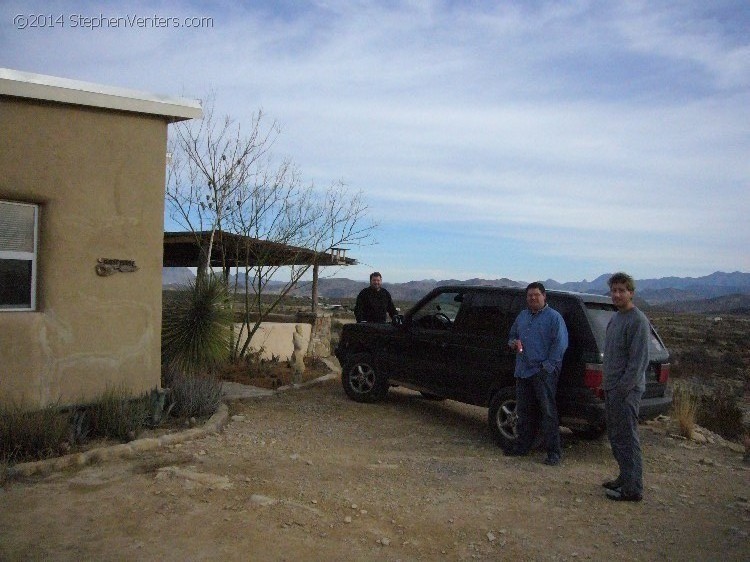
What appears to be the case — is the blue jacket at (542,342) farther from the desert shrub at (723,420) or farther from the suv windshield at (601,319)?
the desert shrub at (723,420)

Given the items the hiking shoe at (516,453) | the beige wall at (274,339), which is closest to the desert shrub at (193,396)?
the hiking shoe at (516,453)

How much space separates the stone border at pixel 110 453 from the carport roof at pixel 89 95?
3.59 m

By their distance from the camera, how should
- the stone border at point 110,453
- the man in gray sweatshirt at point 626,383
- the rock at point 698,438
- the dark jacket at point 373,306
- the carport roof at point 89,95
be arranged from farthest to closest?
the dark jacket at point 373,306 < the rock at point 698,438 < the carport roof at point 89,95 < the man in gray sweatshirt at point 626,383 < the stone border at point 110,453

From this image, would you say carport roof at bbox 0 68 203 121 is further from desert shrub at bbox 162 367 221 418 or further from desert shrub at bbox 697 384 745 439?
desert shrub at bbox 697 384 745 439

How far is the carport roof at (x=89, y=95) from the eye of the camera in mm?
6695

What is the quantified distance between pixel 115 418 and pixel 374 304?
15.7 ft

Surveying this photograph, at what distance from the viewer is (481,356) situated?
26.2 feet

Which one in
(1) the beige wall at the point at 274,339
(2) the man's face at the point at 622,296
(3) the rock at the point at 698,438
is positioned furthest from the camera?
(1) the beige wall at the point at 274,339

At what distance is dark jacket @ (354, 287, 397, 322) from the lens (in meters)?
10.8

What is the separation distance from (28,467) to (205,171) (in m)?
8.09

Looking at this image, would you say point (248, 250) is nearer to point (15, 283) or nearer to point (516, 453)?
point (15, 283)

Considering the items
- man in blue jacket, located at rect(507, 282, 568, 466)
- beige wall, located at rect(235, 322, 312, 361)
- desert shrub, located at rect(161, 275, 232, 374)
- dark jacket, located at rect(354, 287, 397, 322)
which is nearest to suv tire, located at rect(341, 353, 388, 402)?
dark jacket, located at rect(354, 287, 397, 322)

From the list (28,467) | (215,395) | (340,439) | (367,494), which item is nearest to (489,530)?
(367,494)

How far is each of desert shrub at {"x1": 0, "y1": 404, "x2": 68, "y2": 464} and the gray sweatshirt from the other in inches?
198
